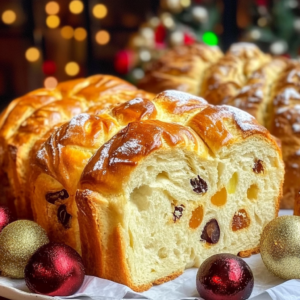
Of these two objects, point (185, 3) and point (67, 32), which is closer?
point (185, 3)

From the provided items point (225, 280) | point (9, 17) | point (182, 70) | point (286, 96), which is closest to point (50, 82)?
point (9, 17)

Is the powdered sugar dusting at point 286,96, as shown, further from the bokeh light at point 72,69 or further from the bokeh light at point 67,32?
the bokeh light at point 67,32

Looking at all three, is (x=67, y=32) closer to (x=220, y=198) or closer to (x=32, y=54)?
(x=32, y=54)

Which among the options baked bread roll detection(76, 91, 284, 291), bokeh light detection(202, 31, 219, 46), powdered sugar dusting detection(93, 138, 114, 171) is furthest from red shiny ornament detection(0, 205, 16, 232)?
bokeh light detection(202, 31, 219, 46)

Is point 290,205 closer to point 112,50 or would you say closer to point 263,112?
point 263,112

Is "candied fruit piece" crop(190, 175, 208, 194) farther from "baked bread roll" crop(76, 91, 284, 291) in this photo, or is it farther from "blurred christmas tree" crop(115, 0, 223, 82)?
"blurred christmas tree" crop(115, 0, 223, 82)

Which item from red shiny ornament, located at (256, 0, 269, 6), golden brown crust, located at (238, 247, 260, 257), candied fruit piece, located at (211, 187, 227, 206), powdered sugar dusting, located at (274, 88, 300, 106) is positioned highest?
powdered sugar dusting, located at (274, 88, 300, 106)

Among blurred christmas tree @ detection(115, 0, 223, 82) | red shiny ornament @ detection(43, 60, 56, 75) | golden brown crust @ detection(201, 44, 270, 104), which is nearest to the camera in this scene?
golden brown crust @ detection(201, 44, 270, 104)
